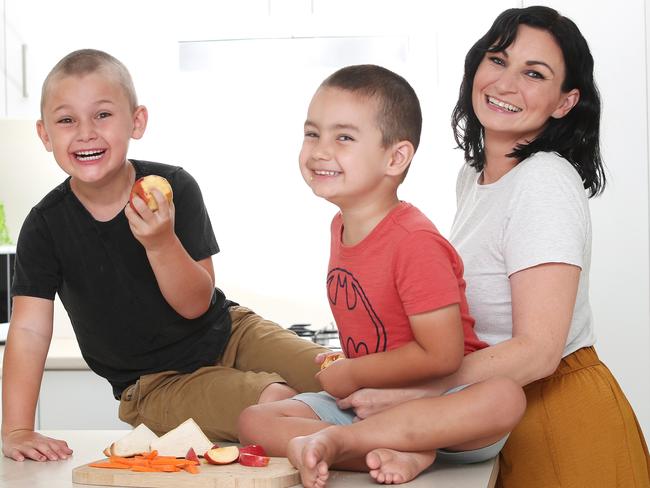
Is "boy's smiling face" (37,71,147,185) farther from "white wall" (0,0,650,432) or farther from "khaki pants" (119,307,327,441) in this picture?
"white wall" (0,0,650,432)

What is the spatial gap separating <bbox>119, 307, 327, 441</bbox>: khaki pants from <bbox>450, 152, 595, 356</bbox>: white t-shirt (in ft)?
1.10

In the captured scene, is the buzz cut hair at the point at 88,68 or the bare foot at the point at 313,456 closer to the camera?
the bare foot at the point at 313,456

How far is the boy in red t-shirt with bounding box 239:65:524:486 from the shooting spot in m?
1.24

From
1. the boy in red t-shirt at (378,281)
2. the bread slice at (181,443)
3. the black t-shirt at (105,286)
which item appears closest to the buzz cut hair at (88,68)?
the black t-shirt at (105,286)

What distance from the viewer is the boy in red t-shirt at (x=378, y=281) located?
4.06 ft

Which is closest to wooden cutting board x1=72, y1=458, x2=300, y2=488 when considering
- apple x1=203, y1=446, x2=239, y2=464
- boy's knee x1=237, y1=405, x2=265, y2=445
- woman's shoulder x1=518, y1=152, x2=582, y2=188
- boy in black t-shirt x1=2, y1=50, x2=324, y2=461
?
apple x1=203, y1=446, x2=239, y2=464

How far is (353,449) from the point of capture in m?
1.16

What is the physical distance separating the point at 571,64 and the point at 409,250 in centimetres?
46

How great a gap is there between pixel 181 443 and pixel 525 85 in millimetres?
745

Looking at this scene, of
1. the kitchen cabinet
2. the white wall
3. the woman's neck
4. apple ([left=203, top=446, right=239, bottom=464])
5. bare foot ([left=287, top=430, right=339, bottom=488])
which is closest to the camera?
bare foot ([left=287, top=430, right=339, bottom=488])

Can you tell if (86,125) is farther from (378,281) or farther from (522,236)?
(522,236)

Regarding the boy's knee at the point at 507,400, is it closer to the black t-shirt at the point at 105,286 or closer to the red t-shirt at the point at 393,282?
the red t-shirt at the point at 393,282

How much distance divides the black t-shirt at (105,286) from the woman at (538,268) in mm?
504

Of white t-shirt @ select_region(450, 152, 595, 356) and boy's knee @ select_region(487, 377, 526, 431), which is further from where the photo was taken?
white t-shirt @ select_region(450, 152, 595, 356)
